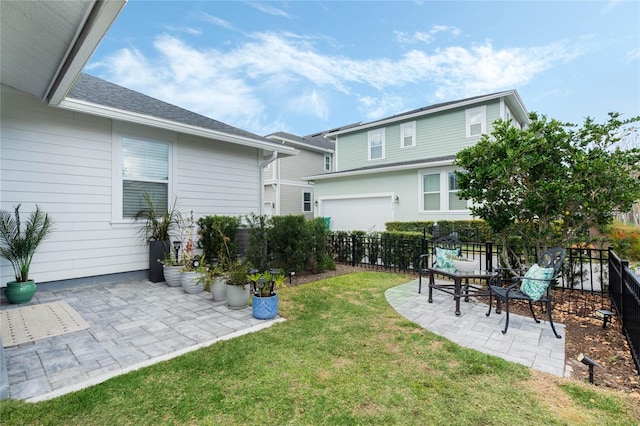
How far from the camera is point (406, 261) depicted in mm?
7102

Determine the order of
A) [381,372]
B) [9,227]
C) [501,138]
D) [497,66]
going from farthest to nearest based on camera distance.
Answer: [497,66] → [501,138] → [9,227] → [381,372]

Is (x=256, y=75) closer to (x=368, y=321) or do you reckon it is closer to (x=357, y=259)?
(x=357, y=259)

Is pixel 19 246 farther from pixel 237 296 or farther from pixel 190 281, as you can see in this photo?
pixel 237 296

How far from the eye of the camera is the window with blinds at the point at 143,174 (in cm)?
579

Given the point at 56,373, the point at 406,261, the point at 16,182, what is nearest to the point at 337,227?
the point at 406,261

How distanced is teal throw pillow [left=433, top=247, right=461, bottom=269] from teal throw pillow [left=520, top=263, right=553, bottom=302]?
3.93ft

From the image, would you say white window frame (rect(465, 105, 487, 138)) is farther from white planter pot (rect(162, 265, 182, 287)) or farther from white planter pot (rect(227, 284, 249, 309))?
white planter pot (rect(162, 265, 182, 287))

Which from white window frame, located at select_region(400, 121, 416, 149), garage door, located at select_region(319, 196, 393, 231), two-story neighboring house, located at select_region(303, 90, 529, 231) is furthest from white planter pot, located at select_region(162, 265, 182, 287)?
white window frame, located at select_region(400, 121, 416, 149)

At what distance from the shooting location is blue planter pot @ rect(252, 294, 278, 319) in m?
3.89

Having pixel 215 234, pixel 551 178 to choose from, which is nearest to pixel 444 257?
pixel 551 178

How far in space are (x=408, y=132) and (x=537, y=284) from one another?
12.0m

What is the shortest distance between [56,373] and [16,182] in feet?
12.4

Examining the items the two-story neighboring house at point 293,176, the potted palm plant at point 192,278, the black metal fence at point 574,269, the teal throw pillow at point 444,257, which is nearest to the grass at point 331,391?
the black metal fence at point 574,269

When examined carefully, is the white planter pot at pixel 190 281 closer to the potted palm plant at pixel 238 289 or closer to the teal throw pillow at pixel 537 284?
the potted palm plant at pixel 238 289
